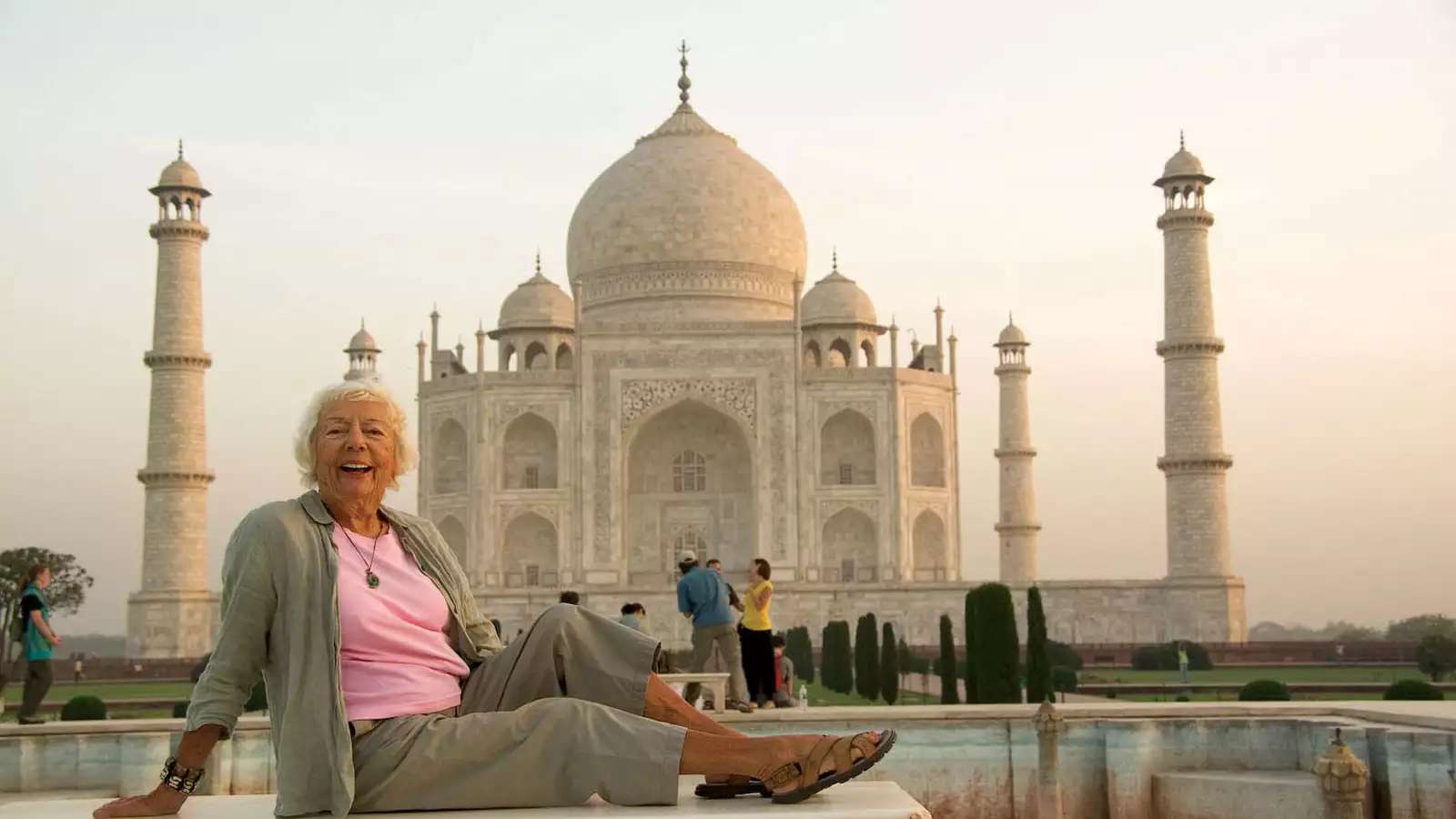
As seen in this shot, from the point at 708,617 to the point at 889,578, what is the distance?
17557mm

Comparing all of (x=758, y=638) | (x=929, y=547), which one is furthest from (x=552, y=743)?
(x=929, y=547)

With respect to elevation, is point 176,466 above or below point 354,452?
above

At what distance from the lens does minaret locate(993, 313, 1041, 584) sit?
95.6 ft

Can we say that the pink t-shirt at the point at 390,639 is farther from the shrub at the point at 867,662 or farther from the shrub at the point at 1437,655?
the shrub at the point at 1437,655

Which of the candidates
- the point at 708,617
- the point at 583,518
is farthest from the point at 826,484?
the point at 708,617

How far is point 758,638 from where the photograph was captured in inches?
354

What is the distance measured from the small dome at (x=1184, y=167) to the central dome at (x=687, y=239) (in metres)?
6.55

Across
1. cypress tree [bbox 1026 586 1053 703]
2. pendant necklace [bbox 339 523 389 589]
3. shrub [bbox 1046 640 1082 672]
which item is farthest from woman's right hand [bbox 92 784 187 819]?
shrub [bbox 1046 640 1082 672]

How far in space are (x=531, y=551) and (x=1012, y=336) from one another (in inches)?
367

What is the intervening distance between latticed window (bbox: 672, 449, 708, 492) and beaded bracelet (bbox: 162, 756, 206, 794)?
81.2 feet

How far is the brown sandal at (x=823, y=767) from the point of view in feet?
8.07

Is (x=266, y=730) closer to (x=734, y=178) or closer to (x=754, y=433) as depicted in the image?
(x=754, y=433)

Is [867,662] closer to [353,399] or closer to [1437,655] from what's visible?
[1437,655]

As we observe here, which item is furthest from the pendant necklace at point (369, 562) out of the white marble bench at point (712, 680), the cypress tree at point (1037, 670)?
the cypress tree at point (1037, 670)
